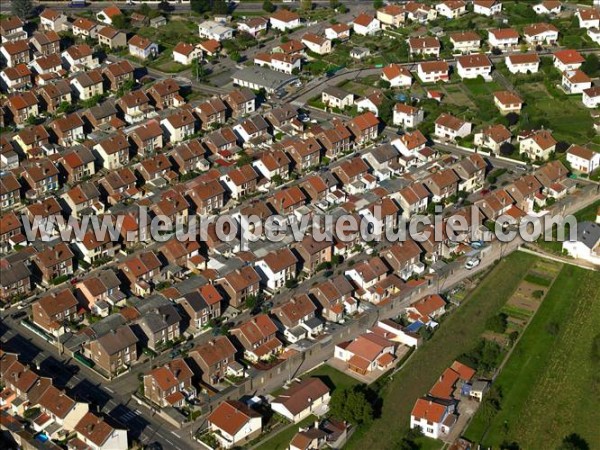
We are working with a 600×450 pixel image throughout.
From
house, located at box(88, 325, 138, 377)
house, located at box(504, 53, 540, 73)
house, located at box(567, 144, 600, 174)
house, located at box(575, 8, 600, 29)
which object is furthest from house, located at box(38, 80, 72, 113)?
house, located at box(575, 8, 600, 29)

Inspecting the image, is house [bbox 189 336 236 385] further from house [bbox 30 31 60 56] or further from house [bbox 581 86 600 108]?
house [bbox 30 31 60 56]

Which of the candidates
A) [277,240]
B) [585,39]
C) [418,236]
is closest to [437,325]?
[418,236]

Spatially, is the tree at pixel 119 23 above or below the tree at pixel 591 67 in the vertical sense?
above

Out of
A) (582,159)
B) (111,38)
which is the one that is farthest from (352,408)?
(111,38)

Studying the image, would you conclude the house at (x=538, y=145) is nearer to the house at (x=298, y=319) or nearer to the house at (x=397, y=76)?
the house at (x=397, y=76)

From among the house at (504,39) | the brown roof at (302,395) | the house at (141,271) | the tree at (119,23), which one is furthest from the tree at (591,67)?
the brown roof at (302,395)
